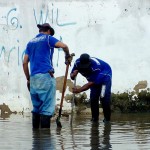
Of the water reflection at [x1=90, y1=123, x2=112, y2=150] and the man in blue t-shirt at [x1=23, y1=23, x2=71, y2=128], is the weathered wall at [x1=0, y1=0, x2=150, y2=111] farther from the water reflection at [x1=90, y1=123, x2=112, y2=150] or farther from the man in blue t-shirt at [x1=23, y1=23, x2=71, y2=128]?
the man in blue t-shirt at [x1=23, y1=23, x2=71, y2=128]

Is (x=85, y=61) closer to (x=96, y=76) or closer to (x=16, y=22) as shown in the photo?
(x=96, y=76)

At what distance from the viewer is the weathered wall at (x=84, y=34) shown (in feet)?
42.4

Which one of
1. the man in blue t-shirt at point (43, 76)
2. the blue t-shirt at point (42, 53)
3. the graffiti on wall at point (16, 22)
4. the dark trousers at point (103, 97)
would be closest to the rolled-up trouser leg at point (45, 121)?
the man in blue t-shirt at point (43, 76)

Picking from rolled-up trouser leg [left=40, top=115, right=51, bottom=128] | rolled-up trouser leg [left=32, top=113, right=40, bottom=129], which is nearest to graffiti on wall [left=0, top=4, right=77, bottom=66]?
rolled-up trouser leg [left=32, top=113, right=40, bottom=129]

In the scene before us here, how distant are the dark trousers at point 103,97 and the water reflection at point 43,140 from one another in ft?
6.74

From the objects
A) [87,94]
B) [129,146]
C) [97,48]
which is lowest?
[129,146]

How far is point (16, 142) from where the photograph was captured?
717 cm

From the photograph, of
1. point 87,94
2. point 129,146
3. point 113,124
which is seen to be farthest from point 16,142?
point 87,94

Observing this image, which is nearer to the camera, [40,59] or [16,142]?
[16,142]

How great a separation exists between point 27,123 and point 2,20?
339 cm

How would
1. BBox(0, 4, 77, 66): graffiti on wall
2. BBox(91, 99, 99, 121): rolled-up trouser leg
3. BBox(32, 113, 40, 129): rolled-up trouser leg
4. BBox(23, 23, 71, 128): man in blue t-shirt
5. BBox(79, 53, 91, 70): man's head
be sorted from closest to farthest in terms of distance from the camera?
BBox(23, 23, 71, 128): man in blue t-shirt, BBox(32, 113, 40, 129): rolled-up trouser leg, BBox(79, 53, 91, 70): man's head, BBox(91, 99, 99, 121): rolled-up trouser leg, BBox(0, 4, 77, 66): graffiti on wall

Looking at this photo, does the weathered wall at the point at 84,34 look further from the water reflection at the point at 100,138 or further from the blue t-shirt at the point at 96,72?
the water reflection at the point at 100,138

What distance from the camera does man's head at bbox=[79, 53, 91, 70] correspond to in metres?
9.98

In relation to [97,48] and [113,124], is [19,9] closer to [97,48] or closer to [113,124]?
[97,48]
